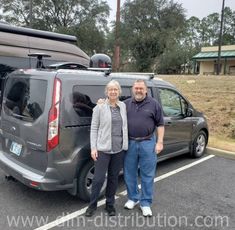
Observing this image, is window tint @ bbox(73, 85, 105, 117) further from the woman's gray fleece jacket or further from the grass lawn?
the grass lawn

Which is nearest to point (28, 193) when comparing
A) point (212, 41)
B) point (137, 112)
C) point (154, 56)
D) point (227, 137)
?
point (137, 112)

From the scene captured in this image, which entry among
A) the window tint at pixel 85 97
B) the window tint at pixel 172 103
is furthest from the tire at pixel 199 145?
the window tint at pixel 85 97

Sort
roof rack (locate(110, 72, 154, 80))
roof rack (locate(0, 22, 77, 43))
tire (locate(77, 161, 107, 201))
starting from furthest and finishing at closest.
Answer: roof rack (locate(0, 22, 77, 43)), roof rack (locate(110, 72, 154, 80)), tire (locate(77, 161, 107, 201))

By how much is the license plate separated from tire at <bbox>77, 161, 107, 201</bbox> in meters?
0.88

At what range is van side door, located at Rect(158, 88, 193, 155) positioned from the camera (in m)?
5.60

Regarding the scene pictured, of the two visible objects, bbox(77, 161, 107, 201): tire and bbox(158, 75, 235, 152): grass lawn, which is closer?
bbox(77, 161, 107, 201): tire

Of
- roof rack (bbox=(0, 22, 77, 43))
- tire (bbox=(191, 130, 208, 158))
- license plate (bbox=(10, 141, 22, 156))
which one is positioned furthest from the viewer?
roof rack (bbox=(0, 22, 77, 43))

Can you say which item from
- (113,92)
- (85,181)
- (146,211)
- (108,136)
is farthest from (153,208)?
(113,92)

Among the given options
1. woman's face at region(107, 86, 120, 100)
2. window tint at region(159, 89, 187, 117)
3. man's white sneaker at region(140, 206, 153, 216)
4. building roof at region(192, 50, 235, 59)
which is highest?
building roof at region(192, 50, 235, 59)

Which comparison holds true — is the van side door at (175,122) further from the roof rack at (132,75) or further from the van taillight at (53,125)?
the van taillight at (53,125)

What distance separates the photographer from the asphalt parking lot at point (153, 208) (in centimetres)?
382

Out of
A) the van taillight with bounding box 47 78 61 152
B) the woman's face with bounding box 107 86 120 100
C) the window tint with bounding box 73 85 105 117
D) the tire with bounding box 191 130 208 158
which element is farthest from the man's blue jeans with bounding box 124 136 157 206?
the tire with bounding box 191 130 208 158

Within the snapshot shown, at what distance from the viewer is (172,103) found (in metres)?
5.94

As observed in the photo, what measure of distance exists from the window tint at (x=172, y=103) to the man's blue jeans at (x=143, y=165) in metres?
1.62
